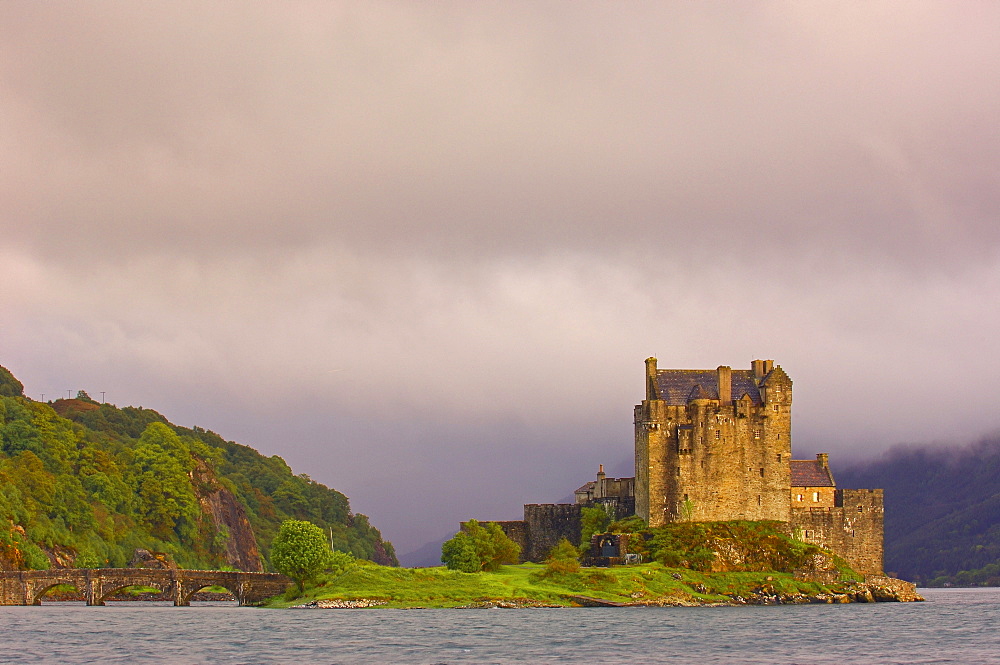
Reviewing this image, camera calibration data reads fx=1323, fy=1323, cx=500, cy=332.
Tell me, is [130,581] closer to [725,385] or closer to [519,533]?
[519,533]

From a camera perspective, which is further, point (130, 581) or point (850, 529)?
point (130, 581)

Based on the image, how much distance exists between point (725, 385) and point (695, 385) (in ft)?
9.81

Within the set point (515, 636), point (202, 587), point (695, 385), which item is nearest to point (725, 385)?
point (695, 385)

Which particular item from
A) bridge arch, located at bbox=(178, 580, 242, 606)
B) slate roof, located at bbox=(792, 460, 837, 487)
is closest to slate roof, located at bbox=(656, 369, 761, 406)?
slate roof, located at bbox=(792, 460, 837, 487)

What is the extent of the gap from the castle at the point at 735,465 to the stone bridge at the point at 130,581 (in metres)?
40.1

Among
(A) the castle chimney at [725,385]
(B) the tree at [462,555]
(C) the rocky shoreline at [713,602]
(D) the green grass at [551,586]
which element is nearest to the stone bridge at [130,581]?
(D) the green grass at [551,586]

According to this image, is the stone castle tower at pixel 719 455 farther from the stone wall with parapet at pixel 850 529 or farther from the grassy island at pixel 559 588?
the grassy island at pixel 559 588

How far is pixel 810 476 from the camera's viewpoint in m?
137

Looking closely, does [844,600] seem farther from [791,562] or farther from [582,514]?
[582,514]

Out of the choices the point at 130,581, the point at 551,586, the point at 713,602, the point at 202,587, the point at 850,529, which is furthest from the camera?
the point at 202,587

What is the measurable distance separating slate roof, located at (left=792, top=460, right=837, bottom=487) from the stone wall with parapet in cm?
A: 265

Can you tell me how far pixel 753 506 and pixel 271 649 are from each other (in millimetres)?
62997

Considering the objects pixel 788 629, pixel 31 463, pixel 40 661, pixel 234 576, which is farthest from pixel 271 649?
pixel 31 463

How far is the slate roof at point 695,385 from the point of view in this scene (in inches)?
5236
